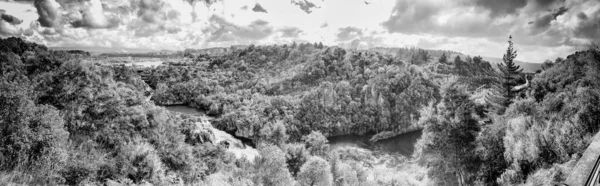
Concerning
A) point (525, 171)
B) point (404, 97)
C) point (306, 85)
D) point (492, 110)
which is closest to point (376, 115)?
point (404, 97)

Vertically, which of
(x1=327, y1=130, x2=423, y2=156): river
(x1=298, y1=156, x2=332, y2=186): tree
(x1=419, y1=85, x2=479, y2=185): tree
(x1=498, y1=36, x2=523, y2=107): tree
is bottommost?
(x1=327, y1=130, x2=423, y2=156): river

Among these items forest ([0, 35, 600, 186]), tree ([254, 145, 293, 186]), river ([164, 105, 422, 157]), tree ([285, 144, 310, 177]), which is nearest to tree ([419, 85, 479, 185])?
forest ([0, 35, 600, 186])

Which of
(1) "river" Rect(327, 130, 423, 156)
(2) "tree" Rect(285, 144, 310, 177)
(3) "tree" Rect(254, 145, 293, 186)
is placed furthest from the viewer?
(1) "river" Rect(327, 130, 423, 156)

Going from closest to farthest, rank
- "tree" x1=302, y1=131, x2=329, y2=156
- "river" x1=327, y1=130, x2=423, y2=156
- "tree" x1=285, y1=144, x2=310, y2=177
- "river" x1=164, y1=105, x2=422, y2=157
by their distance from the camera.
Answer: "tree" x1=285, y1=144, x2=310, y2=177, "tree" x1=302, y1=131, x2=329, y2=156, "river" x1=327, y1=130, x2=423, y2=156, "river" x1=164, y1=105, x2=422, y2=157

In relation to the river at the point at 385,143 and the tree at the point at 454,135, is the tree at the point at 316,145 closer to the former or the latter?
the river at the point at 385,143

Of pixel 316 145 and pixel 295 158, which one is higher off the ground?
pixel 295 158

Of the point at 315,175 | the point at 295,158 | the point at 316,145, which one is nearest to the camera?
the point at 315,175

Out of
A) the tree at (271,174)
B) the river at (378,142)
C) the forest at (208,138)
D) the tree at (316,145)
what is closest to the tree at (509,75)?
the forest at (208,138)

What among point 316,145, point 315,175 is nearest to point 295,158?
point 315,175

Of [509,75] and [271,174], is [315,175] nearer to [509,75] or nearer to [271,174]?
[271,174]

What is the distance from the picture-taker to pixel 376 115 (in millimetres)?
85375

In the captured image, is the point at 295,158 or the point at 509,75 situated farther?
the point at 295,158

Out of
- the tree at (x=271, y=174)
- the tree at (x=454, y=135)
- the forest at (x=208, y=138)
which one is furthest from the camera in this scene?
the tree at (x=454, y=135)

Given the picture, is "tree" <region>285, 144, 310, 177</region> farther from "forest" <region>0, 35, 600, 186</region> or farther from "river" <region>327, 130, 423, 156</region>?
"river" <region>327, 130, 423, 156</region>
